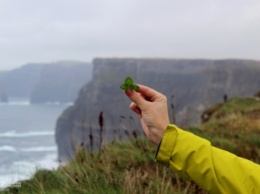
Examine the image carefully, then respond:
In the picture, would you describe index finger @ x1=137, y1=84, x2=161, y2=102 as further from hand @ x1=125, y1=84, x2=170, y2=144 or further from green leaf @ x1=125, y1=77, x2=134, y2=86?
green leaf @ x1=125, y1=77, x2=134, y2=86

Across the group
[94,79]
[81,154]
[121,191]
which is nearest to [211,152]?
[121,191]

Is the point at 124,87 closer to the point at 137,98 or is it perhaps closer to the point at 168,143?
the point at 137,98

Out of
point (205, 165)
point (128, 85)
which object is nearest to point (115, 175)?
point (205, 165)

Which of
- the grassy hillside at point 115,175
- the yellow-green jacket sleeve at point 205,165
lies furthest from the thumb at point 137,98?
the grassy hillside at point 115,175

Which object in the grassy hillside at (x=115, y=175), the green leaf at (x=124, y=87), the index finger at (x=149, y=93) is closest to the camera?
the green leaf at (x=124, y=87)

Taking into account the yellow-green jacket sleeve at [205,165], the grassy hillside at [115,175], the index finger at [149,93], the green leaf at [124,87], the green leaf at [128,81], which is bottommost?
the grassy hillside at [115,175]

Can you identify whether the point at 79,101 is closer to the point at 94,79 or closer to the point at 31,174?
the point at 94,79

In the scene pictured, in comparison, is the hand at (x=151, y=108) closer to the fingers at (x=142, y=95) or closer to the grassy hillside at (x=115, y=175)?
the fingers at (x=142, y=95)
